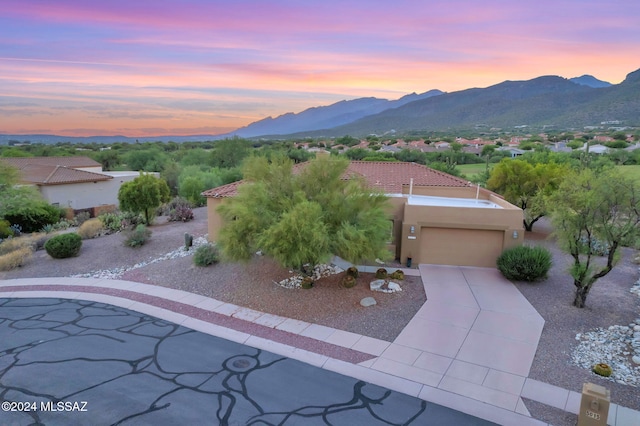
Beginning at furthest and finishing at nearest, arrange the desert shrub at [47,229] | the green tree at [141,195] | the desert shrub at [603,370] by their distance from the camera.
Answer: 1. the desert shrub at [47,229]
2. the green tree at [141,195]
3. the desert shrub at [603,370]

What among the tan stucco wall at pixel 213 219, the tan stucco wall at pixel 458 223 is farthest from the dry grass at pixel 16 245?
the tan stucco wall at pixel 458 223

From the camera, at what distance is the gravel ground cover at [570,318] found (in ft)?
27.1

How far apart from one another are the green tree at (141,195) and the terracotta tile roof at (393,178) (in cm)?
474

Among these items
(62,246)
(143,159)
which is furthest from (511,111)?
(62,246)

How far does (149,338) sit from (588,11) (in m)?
26.1

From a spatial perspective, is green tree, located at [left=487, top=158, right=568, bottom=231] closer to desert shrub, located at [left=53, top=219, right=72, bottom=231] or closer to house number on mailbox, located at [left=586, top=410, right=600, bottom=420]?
house number on mailbox, located at [left=586, top=410, right=600, bottom=420]

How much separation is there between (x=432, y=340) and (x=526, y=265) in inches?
268

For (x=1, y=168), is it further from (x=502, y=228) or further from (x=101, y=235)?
(x=502, y=228)

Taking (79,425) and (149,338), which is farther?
(149,338)

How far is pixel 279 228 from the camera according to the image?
38.4ft

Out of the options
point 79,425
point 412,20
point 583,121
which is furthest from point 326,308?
point 583,121

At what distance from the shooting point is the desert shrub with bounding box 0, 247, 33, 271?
17.2 meters

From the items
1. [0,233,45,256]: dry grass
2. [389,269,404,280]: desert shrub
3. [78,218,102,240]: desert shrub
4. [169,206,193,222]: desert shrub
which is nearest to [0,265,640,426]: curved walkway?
[389,269,404,280]: desert shrub

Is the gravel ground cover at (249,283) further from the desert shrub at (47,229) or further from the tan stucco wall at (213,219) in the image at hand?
the desert shrub at (47,229)
